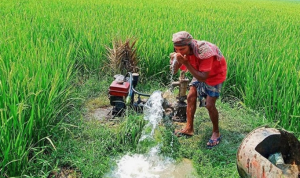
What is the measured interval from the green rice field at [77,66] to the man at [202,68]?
0.68 m

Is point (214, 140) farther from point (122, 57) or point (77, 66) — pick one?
point (77, 66)

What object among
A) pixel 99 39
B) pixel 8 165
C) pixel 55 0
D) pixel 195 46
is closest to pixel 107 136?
pixel 8 165

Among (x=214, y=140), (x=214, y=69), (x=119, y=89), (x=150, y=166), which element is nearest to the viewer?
(x=150, y=166)

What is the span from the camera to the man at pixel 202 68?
230cm

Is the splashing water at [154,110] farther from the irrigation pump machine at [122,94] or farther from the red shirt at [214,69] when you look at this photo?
the red shirt at [214,69]

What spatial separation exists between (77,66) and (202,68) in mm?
2219

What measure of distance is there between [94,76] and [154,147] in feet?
5.56

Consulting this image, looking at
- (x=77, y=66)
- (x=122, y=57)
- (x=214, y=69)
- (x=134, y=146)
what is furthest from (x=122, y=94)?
(x=77, y=66)

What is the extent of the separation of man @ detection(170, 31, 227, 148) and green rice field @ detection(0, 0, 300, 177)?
678 millimetres

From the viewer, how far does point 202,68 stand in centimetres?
235

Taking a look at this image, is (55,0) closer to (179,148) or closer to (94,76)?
(94,76)

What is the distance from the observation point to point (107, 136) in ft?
8.40

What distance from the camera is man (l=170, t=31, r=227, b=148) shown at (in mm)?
2301

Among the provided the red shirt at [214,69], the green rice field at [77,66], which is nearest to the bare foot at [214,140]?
the red shirt at [214,69]
